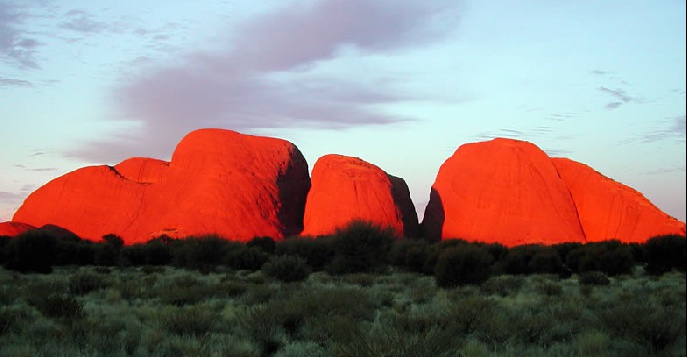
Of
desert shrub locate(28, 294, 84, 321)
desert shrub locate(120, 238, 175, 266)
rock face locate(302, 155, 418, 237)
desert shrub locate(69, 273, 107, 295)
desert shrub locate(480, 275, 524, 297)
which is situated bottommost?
desert shrub locate(120, 238, 175, 266)

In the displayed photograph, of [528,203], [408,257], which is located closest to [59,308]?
→ [408,257]

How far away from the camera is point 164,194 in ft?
218

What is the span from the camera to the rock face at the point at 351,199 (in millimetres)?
56688

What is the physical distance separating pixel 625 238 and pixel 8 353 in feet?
193

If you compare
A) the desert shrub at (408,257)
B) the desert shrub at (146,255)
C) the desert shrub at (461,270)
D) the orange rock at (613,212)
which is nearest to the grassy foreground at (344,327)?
the desert shrub at (461,270)

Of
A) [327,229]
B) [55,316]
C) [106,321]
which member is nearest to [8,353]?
[106,321]

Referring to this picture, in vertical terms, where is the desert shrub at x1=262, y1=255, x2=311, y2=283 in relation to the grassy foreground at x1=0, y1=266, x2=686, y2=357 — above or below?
below

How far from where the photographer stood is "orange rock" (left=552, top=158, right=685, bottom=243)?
5700 cm

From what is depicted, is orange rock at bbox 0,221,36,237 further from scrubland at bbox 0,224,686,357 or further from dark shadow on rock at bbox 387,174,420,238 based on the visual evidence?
scrubland at bbox 0,224,686,357

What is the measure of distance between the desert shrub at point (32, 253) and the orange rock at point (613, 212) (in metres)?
49.9

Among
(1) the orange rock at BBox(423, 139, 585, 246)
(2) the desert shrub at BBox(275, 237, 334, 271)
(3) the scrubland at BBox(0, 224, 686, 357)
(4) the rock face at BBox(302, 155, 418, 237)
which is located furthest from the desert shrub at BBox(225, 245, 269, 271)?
(1) the orange rock at BBox(423, 139, 585, 246)

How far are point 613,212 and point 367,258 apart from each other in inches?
1563

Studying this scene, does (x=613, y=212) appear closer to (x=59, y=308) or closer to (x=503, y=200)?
(x=503, y=200)

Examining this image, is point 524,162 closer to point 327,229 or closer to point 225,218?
point 327,229
